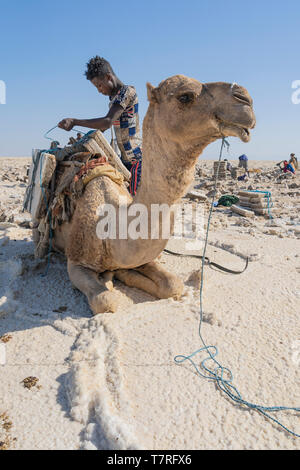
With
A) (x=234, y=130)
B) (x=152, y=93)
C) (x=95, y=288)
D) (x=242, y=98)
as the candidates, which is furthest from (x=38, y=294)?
(x=242, y=98)

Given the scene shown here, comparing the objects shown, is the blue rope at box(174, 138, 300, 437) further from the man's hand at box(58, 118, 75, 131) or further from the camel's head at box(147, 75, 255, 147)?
the man's hand at box(58, 118, 75, 131)

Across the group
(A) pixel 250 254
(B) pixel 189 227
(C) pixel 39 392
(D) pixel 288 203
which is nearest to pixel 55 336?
(C) pixel 39 392

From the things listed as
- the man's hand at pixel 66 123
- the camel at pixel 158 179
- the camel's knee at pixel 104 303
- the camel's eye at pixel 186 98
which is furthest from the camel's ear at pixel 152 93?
the camel's knee at pixel 104 303

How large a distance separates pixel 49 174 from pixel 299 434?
11.1 feet

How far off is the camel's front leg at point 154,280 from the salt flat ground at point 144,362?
0.09 m

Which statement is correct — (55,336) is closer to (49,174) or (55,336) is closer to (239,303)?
(239,303)

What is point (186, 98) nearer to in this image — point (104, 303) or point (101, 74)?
point (104, 303)

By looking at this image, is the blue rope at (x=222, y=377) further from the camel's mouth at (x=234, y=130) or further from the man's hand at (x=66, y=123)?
the man's hand at (x=66, y=123)

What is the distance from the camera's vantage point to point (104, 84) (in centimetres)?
406

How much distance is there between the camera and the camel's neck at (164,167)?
2.28m

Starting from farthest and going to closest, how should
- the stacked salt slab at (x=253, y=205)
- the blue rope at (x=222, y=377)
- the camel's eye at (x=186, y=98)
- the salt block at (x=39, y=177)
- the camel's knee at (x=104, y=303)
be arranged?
the stacked salt slab at (x=253, y=205)
the salt block at (x=39, y=177)
the camel's knee at (x=104, y=303)
the camel's eye at (x=186, y=98)
the blue rope at (x=222, y=377)

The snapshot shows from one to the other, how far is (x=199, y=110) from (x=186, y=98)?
13 cm

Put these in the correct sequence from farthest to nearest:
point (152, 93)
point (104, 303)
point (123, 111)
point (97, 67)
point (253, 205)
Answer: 1. point (253, 205)
2. point (97, 67)
3. point (123, 111)
4. point (104, 303)
5. point (152, 93)

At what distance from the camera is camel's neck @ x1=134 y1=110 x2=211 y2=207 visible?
2275mm
